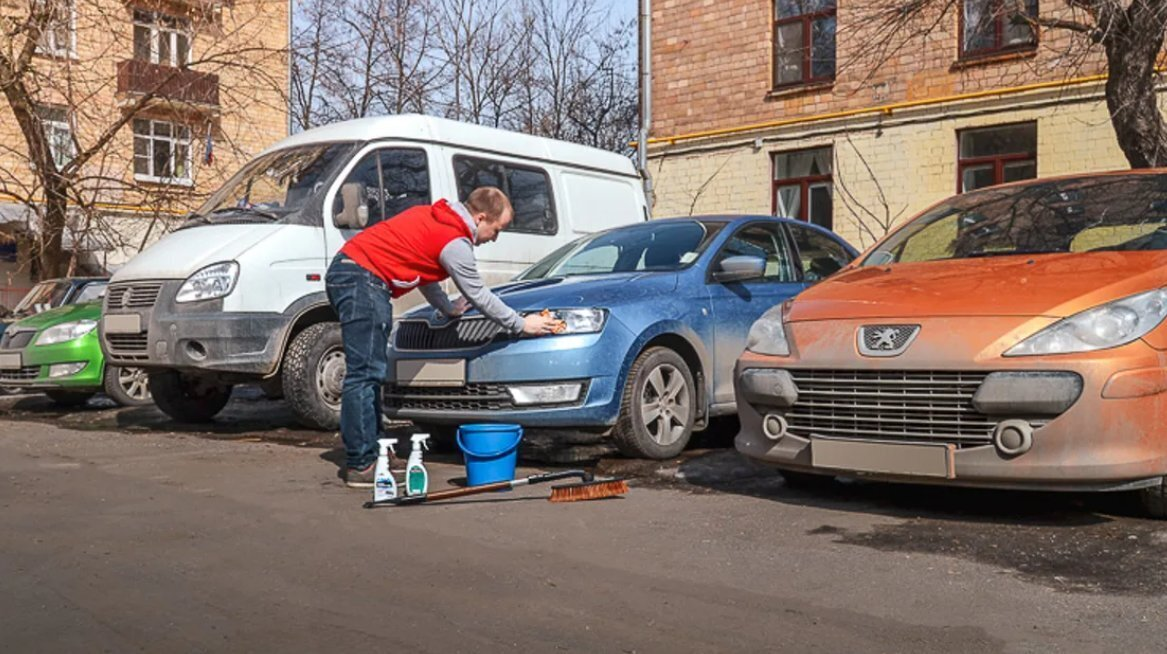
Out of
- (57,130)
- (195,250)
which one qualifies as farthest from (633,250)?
(57,130)

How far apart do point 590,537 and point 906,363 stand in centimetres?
151

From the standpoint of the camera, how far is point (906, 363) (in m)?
5.18

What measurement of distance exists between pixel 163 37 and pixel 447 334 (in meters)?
13.5

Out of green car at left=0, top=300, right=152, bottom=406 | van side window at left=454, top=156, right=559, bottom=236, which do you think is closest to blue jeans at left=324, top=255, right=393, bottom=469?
van side window at left=454, top=156, right=559, bottom=236

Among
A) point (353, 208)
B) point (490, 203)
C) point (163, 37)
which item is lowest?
point (490, 203)

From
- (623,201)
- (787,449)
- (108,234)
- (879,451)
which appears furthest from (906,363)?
(108,234)

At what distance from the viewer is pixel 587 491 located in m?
5.86

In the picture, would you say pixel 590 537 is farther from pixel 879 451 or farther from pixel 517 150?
pixel 517 150

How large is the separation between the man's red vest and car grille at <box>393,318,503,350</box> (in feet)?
1.49

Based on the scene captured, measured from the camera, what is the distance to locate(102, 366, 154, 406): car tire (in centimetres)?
1152

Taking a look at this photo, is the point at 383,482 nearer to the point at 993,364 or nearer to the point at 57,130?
the point at 993,364

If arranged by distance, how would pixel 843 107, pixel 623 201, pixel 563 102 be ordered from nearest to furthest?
1. pixel 623 201
2. pixel 843 107
3. pixel 563 102

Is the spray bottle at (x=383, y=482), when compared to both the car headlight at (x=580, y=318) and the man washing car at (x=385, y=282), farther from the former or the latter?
the car headlight at (x=580, y=318)

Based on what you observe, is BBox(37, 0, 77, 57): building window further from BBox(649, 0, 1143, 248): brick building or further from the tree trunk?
the tree trunk
